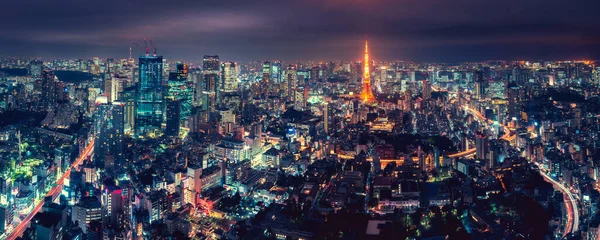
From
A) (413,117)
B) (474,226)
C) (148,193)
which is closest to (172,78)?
(413,117)

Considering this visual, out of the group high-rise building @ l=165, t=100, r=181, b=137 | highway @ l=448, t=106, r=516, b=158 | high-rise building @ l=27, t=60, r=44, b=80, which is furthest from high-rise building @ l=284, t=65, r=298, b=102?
high-rise building @ l=27, t=60, r=44, b=80

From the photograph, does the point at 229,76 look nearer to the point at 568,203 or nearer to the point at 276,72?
the point at 276,72

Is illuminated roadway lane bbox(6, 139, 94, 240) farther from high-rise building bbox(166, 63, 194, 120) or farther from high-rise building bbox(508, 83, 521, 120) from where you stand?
high-rise building bbox(508, 83, 521, 120)

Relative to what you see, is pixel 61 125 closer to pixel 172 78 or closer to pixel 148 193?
pixel 172 78

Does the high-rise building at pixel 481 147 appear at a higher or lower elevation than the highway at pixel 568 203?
higher

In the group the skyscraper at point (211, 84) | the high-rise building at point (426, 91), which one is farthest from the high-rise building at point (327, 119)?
the high-rise building at point (426, 91)

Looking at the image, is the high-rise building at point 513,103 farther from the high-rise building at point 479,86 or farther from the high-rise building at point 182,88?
the high-rise building at point 182,88
